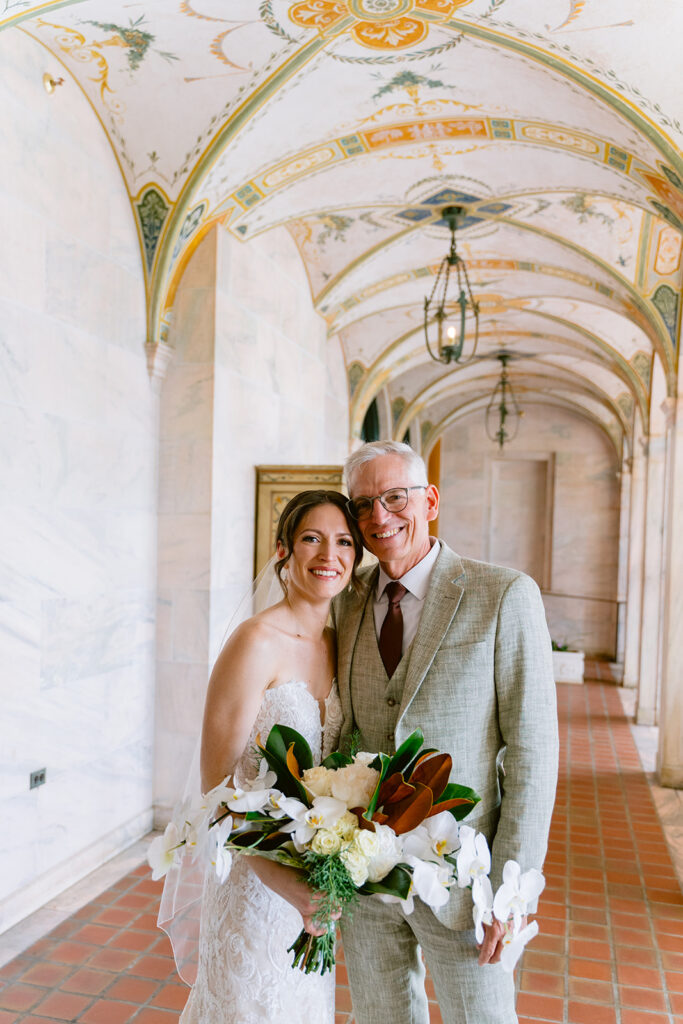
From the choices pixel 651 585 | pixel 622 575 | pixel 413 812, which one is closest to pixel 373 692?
pixel 413 812

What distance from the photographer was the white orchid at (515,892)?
6.43 ft

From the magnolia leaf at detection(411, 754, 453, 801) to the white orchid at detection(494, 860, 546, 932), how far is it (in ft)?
0.97

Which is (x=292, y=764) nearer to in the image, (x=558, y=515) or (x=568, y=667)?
(x=568, y=667)

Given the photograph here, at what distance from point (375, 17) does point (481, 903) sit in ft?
13.3

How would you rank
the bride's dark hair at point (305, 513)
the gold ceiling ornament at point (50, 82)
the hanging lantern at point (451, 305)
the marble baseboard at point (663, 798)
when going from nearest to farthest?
the bride's dark hair at point (305, 513) → the gold ceiling ornament at point (50, 82) → the marble baseboard at point (663, 798) → the hanging lantern at point (451, 305)

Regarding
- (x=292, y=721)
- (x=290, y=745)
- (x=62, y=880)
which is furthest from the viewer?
(x=62, y=880)

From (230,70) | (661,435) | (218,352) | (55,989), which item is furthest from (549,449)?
(55,989)

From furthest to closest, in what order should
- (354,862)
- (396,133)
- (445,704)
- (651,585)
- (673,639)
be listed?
(651,585) < (673,639) < (396,133) < (445,704) < (354,862)

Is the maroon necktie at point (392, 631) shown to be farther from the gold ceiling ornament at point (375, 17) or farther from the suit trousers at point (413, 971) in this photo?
the gold ceiling ornament at point (375, 17)

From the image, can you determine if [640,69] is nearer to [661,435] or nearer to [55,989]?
[55,989]

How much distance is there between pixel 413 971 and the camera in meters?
2.34

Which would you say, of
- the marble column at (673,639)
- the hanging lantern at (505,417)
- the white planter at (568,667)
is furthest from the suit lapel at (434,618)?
the hanging lantern at (505,417)

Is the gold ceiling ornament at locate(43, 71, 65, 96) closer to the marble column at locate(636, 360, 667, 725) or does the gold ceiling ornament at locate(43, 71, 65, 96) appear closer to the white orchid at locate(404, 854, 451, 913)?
the white orchid at locate(404, 854, 451, 913)

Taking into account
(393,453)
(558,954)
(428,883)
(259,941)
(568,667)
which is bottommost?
(568,667)
